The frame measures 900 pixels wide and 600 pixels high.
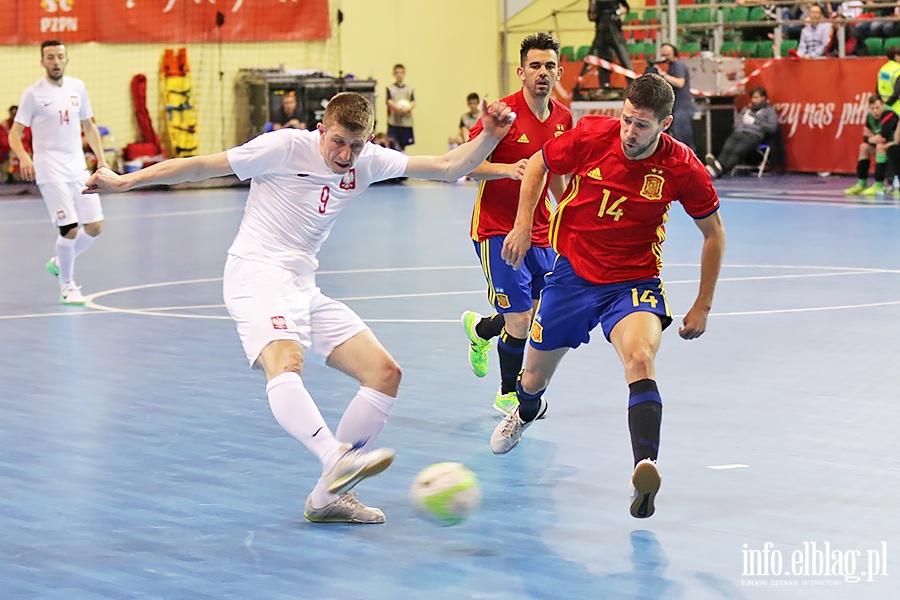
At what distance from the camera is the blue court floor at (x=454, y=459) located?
5.46 m

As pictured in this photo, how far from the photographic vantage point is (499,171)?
7.77m

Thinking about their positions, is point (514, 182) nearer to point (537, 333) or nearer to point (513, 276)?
point (513, 276)

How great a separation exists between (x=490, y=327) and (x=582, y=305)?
2.48 metres

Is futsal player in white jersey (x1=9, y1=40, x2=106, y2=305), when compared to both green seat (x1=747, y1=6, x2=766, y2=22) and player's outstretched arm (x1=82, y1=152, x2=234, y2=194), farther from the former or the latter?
green seat (x1=747, y1=6, x2=766, y2=22)

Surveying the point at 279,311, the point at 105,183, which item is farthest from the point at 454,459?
the point at 105,183

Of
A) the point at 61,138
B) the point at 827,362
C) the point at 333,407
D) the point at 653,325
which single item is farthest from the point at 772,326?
the point at 61,138

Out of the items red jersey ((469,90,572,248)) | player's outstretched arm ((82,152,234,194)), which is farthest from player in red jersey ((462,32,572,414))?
player's outstretched arm ((82,152,234,194))

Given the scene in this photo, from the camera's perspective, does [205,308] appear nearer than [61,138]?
Yes

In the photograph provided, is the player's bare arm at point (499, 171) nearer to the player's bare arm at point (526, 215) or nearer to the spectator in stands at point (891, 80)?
the player's bare arm at point (526, 215)

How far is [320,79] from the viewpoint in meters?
27.3

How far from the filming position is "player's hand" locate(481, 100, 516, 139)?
6.91 metres

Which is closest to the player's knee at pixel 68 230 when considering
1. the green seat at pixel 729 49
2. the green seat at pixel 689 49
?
the green seat at pixel 729 49

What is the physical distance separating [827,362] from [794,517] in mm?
3734

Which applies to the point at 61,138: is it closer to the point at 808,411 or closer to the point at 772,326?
the point at 772,326
